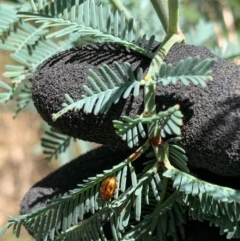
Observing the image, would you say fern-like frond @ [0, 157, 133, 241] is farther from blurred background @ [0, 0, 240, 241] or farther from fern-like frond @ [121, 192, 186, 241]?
blurred background @ [0, 0, 240, 241]

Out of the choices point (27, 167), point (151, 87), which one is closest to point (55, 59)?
point (151, 87)

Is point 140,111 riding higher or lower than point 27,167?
higher

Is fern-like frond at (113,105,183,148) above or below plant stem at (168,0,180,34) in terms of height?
below

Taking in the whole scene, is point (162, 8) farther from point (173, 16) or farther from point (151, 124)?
point (151, 124)

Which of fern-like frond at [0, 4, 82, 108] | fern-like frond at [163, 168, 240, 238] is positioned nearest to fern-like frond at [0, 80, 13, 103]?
fern-like frond at [0, 4, 82, 108]

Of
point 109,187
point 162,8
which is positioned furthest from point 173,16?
point 109,187

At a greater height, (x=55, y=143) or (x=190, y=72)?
(x=190, y=72)

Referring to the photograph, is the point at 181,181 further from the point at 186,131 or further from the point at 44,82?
the point at 44,82
